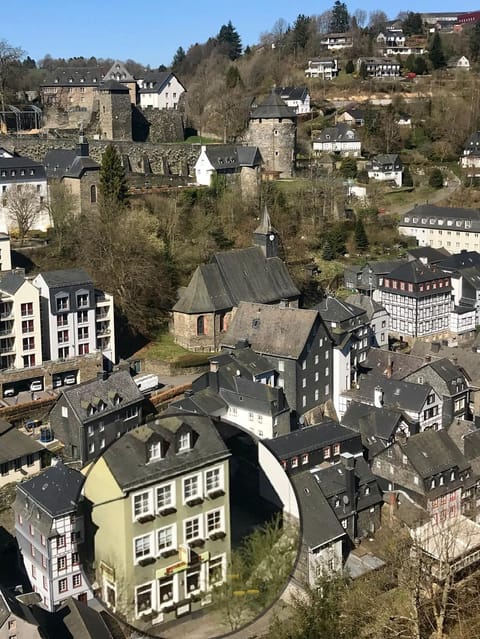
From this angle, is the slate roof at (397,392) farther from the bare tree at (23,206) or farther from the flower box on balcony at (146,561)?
the flower box on balcony at (146,561)

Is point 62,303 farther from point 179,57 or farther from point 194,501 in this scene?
point 179,57

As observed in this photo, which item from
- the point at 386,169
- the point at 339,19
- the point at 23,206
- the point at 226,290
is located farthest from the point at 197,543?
the point at 339,19

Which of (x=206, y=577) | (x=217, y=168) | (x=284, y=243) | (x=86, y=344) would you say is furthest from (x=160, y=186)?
(x=206, y=577)

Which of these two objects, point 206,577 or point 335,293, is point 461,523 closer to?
point 335,293

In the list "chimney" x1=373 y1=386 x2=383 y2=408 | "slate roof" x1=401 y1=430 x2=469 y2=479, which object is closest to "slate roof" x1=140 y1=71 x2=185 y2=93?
"chimney" x1=373 y1=386 x2=383 y2=408

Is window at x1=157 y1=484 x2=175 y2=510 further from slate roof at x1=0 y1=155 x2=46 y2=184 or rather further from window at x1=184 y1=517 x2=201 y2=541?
slate roof at x1=0 y1=155 x2=46 y2=184
